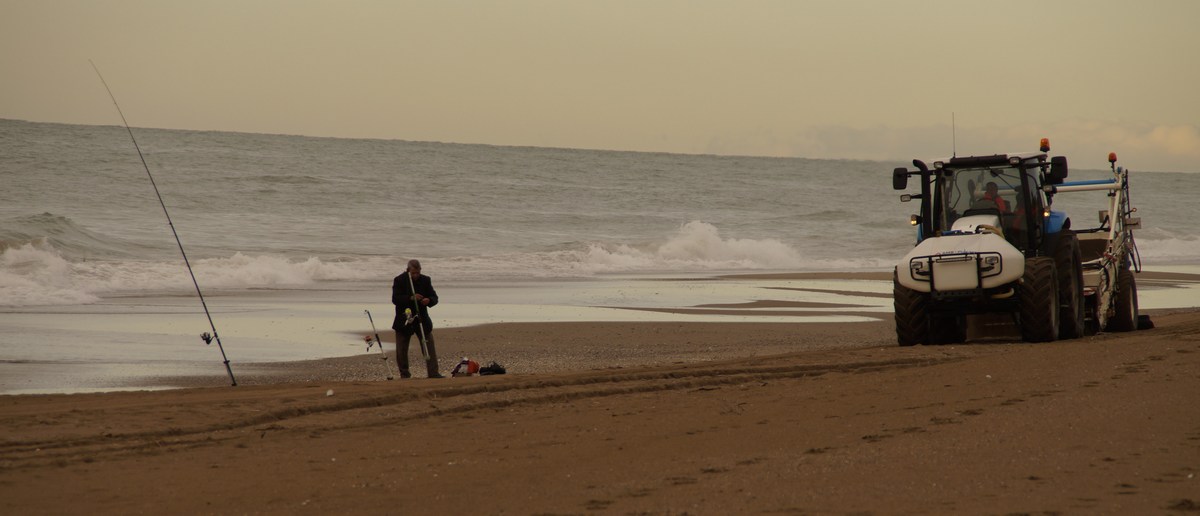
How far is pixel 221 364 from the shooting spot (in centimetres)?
1189

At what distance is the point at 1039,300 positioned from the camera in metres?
11.4

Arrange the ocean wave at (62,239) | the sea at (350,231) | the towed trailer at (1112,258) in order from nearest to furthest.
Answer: the towed trailer at (1112,258), the sea at (350,231), the ocean wave at (62,239)

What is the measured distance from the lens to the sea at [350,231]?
17281mm

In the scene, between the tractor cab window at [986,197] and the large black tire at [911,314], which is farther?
the tractor cab window at [986,197]

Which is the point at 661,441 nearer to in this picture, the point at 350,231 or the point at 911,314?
the point at 911,314

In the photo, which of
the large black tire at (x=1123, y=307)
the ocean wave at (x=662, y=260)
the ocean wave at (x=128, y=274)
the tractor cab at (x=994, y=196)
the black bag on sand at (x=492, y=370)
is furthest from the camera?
the ocean wave at (x=662, y=260)

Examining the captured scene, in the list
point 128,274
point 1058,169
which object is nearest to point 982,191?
point 1058,169

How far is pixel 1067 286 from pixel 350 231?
25.9m

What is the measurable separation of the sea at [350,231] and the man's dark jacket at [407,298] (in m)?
1.73

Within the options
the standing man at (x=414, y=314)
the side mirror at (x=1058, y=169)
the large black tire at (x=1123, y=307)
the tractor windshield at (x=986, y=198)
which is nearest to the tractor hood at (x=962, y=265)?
the tractor windshield at (x=986, y=198)

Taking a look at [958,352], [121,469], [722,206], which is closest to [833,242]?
[722,206]

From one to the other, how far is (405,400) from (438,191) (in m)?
39.8

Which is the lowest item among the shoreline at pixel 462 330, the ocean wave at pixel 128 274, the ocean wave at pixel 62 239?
the shoreline at pixel 462 330

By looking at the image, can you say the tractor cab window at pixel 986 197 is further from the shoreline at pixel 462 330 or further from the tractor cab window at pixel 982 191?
the shoreline at pixel 462 330
